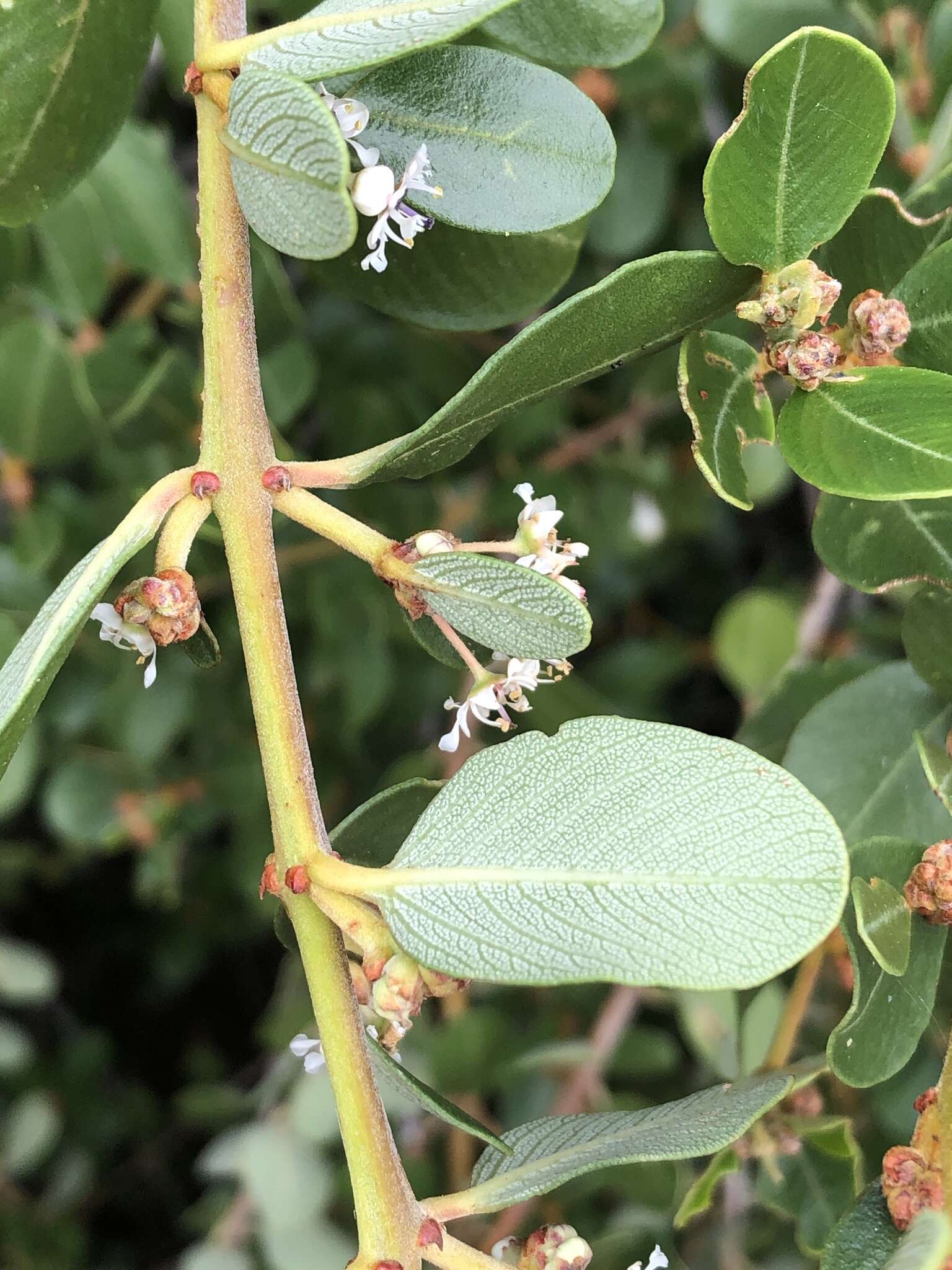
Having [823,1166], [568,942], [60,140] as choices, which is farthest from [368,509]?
[568,942]

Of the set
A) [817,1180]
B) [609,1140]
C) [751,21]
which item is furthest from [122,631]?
[751,21]

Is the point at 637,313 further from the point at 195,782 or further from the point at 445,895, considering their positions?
the point at 195,782

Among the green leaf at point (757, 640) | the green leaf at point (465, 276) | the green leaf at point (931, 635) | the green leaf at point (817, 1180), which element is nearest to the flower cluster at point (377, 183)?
the green leaf at point (465, 276)

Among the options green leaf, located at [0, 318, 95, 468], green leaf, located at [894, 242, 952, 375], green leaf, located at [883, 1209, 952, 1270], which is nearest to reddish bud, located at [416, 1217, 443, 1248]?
green leaf, located at [883, 1209, 952, 1270]

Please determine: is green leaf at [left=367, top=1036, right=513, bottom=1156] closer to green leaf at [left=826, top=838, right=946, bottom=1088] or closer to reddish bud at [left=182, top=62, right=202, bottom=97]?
green leaf at [left=826, top=838, right=946, bottom=1088]

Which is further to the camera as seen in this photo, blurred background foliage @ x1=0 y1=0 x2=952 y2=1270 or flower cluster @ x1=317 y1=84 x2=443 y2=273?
blurred background foliage @ x1=0 y1=0 x2=952 y2=1270

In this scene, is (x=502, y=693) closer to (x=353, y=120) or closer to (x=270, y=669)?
(x=270, y=669)
